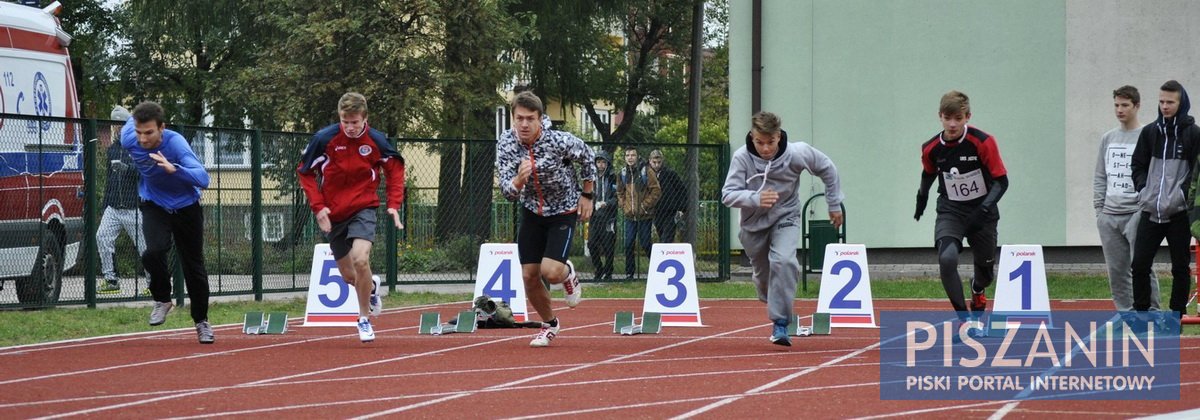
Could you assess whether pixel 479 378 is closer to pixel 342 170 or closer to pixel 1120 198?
pixel 342 170

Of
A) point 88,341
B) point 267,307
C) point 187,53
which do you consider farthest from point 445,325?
point 187,53

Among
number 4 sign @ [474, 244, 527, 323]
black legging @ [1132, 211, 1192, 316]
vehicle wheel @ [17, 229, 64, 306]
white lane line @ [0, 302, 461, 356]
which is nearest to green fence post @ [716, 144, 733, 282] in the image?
number 4 sign @ [474, 244, 527, 323]

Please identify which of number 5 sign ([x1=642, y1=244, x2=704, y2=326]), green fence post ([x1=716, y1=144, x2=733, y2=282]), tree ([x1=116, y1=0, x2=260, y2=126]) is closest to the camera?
number 5 sign ([x1=642, y1=244, x2=704, y2=326])

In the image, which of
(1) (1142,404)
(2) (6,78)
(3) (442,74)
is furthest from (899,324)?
(3) (442,74)

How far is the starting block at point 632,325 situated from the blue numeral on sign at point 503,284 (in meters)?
1.58

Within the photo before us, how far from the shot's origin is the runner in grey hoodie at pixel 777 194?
11.0 metres

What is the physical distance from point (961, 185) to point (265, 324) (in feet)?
18.9

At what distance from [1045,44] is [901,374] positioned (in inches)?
538

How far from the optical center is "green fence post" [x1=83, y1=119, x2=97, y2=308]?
15.8 m

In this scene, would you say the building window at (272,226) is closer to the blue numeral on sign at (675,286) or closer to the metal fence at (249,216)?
the metal fence at (249,216)

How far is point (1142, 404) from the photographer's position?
25.6ft

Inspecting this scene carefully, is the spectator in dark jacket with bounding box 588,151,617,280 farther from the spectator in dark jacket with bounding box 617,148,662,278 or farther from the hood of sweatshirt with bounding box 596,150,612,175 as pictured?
the spectator in dark jacket with bounding box 617,148,662,278

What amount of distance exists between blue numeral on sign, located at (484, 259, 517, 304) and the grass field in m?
2.52

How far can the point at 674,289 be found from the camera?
1356 centimetres
